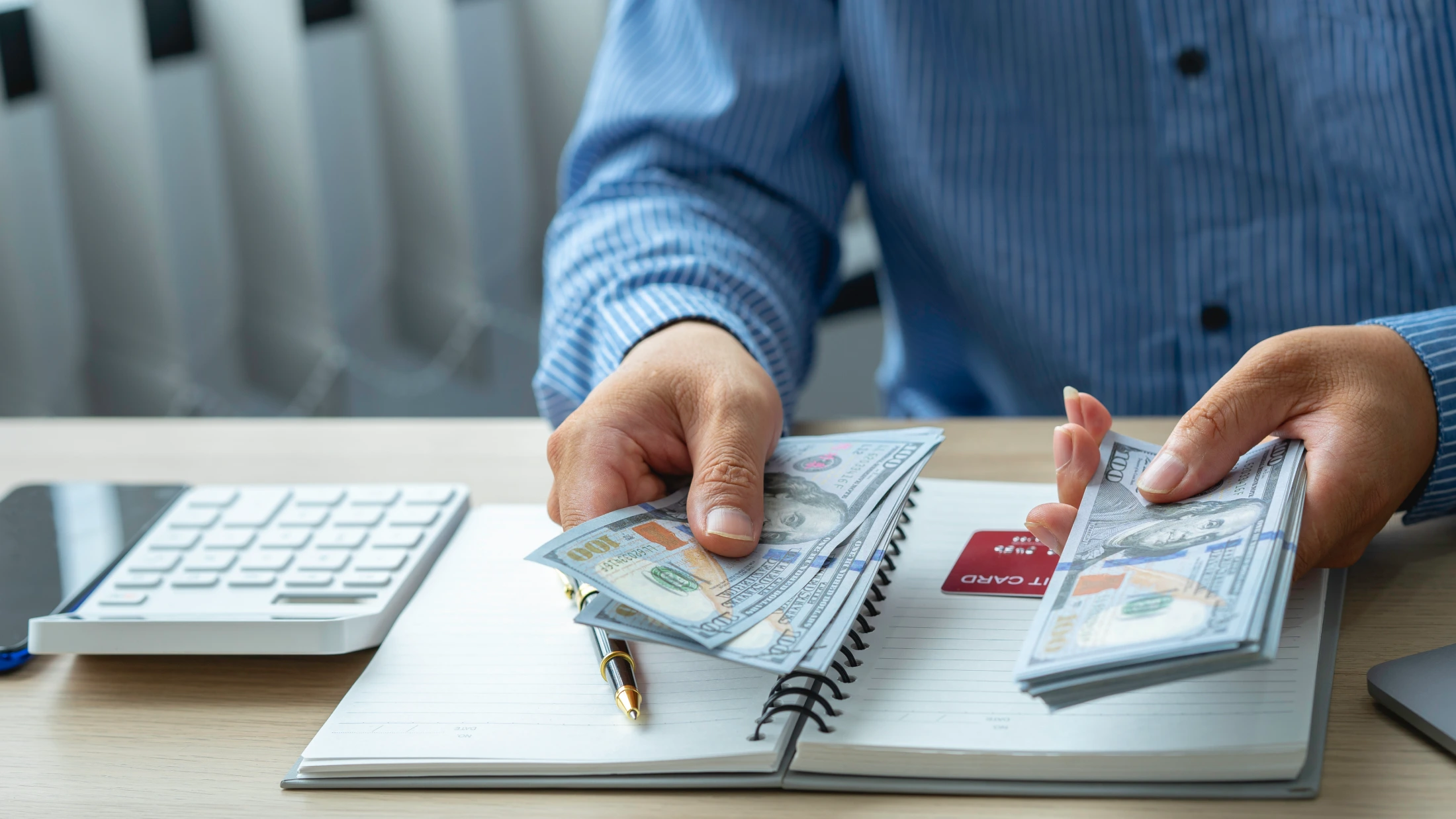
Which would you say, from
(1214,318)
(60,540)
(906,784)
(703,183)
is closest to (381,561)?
(60,540)

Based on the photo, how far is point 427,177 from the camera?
2.13 metres

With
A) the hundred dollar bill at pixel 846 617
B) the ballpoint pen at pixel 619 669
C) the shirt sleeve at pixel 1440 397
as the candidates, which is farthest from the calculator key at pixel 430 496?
the shirt sleeve at pixel 1440 397

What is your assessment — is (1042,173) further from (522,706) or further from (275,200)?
(275,200)

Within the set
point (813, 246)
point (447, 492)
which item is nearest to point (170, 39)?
point (813, 246)

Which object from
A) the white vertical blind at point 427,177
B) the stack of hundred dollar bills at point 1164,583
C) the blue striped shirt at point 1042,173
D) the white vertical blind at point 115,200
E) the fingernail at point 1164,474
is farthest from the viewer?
the white vertical blind at point 427,177

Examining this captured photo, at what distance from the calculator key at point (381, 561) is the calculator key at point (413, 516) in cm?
4

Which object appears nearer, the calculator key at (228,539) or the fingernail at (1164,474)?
the fingernail at (1164,474)

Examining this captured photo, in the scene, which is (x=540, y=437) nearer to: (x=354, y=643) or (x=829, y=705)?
(x=354, y=643)

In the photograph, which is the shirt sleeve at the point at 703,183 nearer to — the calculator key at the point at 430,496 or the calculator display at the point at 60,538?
the calculator key at the point at 430,496

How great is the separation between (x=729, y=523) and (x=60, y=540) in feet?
1.51

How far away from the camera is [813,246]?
1071 mm

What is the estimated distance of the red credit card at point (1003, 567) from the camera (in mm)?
578

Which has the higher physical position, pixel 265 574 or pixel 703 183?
pixel 703 183

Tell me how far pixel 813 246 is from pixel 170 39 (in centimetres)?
135
